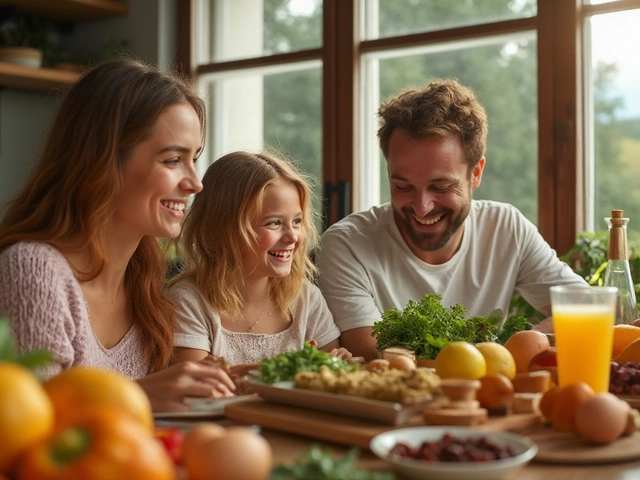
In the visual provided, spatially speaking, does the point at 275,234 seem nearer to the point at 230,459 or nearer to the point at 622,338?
the point at 622,338

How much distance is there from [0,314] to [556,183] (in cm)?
225

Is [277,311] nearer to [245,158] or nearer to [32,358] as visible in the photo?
[245,158]

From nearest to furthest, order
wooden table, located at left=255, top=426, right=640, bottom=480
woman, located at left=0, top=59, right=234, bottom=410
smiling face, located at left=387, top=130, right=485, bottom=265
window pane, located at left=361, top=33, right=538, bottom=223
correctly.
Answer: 1. wooden table, located at left=255, top=426, right=640, bottom=480
2. woman, located at left=0, top=59, right=234, bottom=410
3. smiling face, located at left=387, top=130, right=485, bottom=265
4. window pane, located at left=361, top=33, right=538, bottom=223

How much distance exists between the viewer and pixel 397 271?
260 centimetres

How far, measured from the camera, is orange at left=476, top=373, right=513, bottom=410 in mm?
1255

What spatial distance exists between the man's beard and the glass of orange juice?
1197mm

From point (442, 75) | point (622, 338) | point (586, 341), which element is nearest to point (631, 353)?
point (622, 338)

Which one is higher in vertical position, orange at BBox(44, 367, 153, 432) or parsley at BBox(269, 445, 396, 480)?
orange at BBox(44, 367, 153, 432)

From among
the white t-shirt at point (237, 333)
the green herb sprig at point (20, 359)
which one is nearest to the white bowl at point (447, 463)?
the green herb sprig at point (20, 359)

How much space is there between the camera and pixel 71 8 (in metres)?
4.38

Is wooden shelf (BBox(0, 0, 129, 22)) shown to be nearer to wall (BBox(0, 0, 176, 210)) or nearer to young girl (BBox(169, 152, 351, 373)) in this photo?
wall (BBox(0, 0, 176, 210))

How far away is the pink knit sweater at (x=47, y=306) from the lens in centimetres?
160

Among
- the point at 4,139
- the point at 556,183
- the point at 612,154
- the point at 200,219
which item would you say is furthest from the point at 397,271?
the point at 4,139

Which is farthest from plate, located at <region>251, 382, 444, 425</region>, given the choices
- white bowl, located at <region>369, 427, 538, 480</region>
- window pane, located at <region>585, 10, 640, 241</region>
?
window pane, located at <region>585, 10, 640, 241</region>
